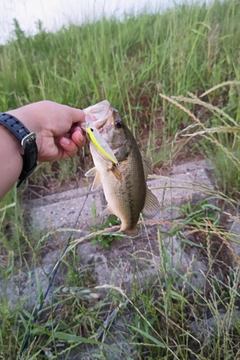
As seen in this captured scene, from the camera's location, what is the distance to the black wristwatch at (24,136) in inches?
50.4

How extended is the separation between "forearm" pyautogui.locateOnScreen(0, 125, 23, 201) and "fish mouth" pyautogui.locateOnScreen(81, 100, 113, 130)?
1.05 ft

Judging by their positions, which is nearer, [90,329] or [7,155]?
[7,155]

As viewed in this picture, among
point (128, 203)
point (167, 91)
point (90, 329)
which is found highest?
point (128, 203)

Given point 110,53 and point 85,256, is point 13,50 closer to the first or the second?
point 110,53

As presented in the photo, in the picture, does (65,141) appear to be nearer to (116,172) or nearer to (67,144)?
(67,144)

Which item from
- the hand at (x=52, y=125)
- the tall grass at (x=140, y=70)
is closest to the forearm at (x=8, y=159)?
the hand at (x=52, y=125)

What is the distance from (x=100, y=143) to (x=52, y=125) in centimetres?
47

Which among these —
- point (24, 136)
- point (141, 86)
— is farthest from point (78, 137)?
point (141, 86)

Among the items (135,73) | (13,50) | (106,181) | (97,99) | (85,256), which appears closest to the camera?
(106,181)

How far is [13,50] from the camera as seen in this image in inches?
132

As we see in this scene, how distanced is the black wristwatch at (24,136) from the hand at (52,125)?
0.09 meters

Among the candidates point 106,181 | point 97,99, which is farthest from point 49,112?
point 97,99

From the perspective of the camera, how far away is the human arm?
1.28 meters

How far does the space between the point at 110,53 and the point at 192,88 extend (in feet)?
2.84
